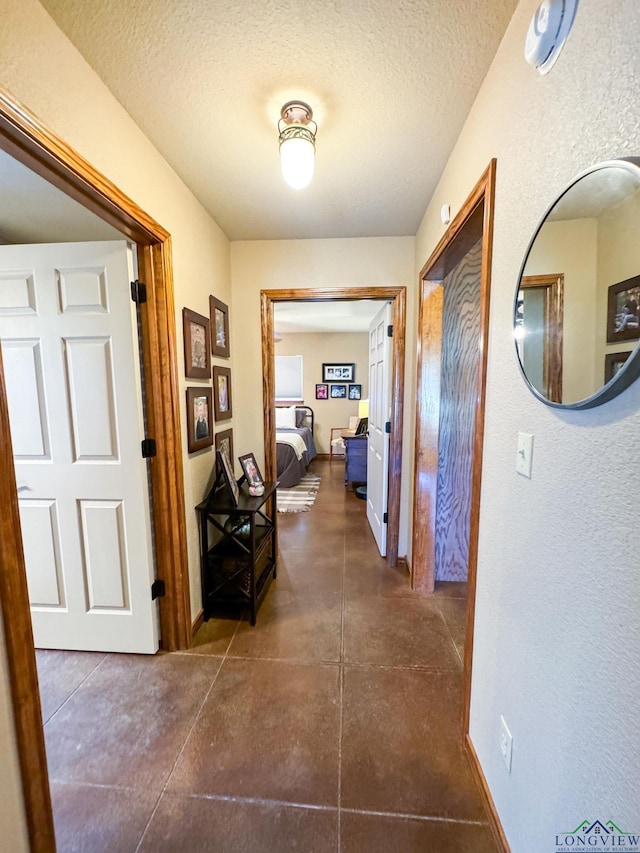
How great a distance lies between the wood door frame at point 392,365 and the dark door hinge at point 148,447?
0.96 metres

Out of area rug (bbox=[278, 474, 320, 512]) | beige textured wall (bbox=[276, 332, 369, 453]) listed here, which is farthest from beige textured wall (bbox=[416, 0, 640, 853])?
beige textured wall (bbox=[276, 332, 369, 453])

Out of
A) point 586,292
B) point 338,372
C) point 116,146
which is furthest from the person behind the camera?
Result: point 338,372

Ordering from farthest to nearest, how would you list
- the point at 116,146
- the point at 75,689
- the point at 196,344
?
the point at 196,344
the point at 75,689
the point at 116,146

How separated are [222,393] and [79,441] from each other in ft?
2.86

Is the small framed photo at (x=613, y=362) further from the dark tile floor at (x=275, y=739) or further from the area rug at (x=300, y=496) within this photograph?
the area rug at (x=300, y=496)

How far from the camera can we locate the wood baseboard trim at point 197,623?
183 centimetres

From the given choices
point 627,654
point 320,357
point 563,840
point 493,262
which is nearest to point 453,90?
point 493,262

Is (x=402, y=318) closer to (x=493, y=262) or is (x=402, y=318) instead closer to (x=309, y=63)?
(x=493, y=262)

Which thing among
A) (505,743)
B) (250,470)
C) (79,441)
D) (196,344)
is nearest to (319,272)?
(196,344)

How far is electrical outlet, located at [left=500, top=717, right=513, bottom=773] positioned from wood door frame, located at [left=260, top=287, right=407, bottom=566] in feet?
5.02

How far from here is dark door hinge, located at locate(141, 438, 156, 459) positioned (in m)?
1.59

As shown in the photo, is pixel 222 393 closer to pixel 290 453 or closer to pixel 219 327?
pixel 219 327

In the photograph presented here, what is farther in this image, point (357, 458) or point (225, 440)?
point (357, 458)

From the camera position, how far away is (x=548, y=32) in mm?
741
